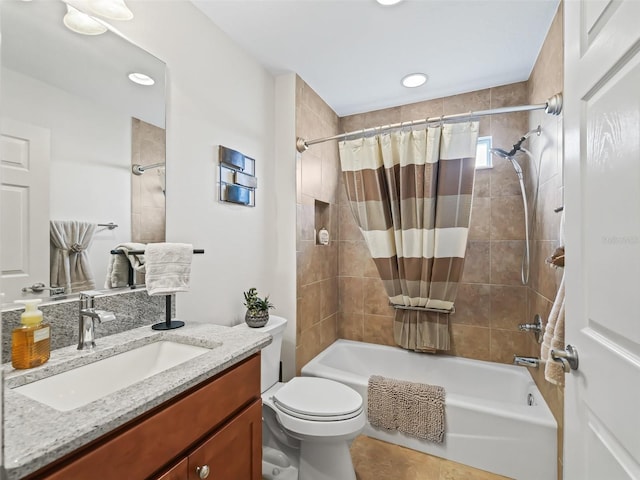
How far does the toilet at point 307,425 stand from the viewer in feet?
4.82

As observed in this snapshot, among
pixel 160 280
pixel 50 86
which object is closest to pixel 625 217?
pixel 160 280

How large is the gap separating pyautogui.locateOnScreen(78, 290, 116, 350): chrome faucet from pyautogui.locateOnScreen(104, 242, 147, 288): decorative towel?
0.15 m

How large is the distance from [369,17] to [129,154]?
4.56ft

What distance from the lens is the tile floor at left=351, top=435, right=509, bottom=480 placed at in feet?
5.65

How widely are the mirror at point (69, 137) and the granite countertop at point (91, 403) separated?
25 centimetres

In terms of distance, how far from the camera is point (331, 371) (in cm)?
221

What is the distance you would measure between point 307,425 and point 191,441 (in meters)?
0.75

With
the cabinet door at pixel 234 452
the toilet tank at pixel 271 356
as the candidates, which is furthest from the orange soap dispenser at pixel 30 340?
the toilet tank at pixel 271 356

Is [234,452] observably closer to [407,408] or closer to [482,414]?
[407,408]

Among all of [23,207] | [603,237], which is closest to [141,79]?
[23,207]

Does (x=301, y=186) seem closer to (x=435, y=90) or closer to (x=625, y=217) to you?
(x=435, y=90)

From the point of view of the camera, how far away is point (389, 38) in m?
1.81

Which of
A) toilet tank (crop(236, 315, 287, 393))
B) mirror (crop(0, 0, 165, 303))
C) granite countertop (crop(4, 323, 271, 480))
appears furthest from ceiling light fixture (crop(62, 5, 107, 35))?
toilet tank (crop(236, 315, 287, 393))

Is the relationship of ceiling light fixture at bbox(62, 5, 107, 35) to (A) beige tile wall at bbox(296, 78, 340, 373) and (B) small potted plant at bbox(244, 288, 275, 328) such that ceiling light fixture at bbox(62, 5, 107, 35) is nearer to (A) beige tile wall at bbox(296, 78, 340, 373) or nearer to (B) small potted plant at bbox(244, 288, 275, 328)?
(A) beige tile wall at bbox(296, 78, 340, 373)
